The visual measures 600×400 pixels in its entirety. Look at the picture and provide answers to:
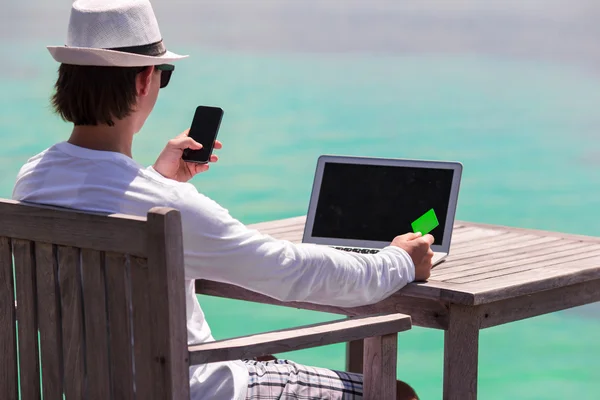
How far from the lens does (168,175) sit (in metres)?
2.96

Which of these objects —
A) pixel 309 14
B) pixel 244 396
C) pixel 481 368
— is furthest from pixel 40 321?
pixel 309 14

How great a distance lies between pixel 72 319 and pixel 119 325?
0.11 meters

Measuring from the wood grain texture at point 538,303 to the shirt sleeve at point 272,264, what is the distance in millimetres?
253

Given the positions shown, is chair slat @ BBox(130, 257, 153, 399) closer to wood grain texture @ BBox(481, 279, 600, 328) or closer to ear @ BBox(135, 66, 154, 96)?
ear @ BBox(135, 66, 154, 96)

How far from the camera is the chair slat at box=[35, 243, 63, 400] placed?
85.4 inches

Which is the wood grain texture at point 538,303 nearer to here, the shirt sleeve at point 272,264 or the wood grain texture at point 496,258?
the wood grain texture at point 496,258

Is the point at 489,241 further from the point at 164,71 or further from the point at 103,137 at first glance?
the point at 103,137

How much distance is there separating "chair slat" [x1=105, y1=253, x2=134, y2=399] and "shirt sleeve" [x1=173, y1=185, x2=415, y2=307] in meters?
0.15

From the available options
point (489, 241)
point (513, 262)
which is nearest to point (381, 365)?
point (513, 262)

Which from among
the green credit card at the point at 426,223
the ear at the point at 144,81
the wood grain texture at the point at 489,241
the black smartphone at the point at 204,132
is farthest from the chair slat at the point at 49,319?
the wood grain texture at the point at 489,241

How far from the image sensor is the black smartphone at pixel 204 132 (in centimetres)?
293

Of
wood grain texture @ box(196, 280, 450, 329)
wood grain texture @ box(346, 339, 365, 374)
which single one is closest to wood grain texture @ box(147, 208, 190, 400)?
wood grain texture @ box(196, 280, 450, 329)

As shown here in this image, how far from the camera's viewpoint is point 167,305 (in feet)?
6.64

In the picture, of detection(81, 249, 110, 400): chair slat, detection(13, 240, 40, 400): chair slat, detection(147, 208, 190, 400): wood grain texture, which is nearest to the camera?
detection(147, 208, 190, 400): wood grain texture
